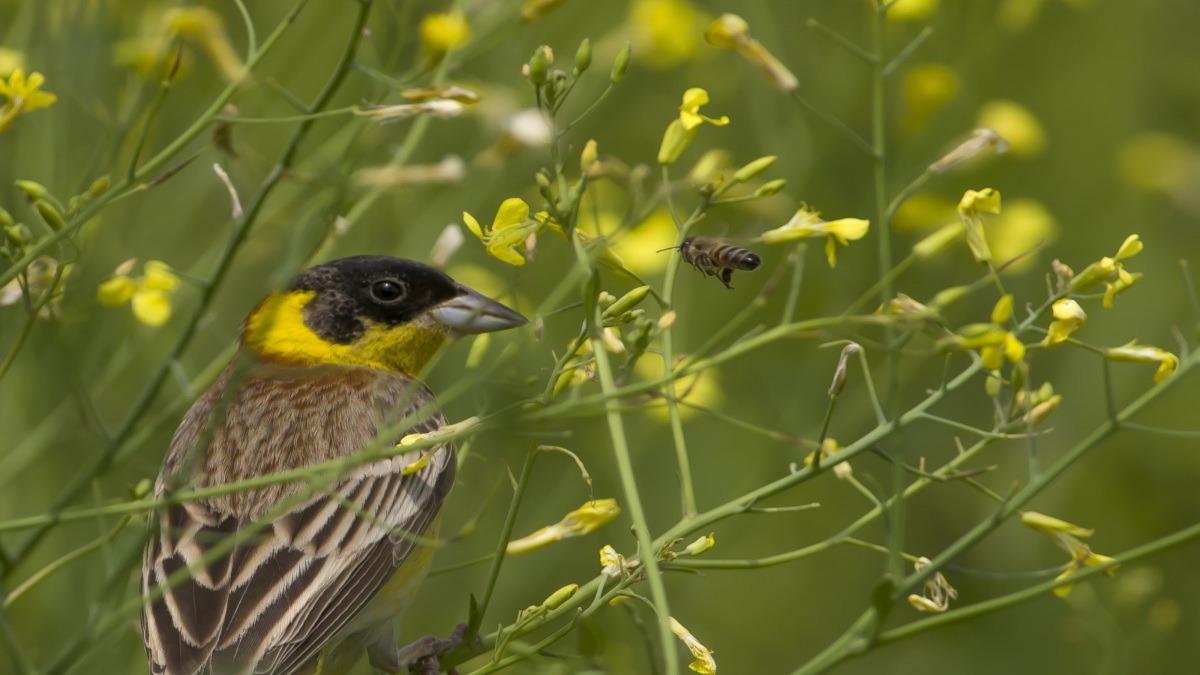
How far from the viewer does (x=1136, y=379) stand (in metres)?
6.01

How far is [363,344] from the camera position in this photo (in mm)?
4707

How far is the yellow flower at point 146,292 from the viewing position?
3.28 meters

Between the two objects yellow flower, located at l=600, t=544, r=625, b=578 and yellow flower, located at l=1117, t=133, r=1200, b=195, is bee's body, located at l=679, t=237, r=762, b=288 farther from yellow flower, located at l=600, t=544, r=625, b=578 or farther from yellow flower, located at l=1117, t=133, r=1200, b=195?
yellow flower, located at l=1117, t=133, r=1200, b=195

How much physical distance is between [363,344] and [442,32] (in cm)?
141

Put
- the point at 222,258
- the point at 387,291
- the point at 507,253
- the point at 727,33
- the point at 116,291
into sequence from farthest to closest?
the point at 387,291 < the point at 116,291 < the point at 727,33 < the point at 222,258 < the point at 507,253

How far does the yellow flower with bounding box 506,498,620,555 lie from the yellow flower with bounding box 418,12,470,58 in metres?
1.14

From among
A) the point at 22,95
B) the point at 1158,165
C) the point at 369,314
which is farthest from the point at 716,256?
the point at 1158,165

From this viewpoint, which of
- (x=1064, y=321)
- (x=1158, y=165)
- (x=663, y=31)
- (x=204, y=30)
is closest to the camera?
(x=1064, y=321)

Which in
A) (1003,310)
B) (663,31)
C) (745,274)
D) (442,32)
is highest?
(442,32)

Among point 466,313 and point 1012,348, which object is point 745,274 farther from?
point 1012,348

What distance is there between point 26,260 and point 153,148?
274 centimetres

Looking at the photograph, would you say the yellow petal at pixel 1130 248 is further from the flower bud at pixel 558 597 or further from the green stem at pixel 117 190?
the green stem at pixel 117 190

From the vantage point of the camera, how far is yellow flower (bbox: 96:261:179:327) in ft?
10.8

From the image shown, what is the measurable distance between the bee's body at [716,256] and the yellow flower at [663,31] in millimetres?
1874
